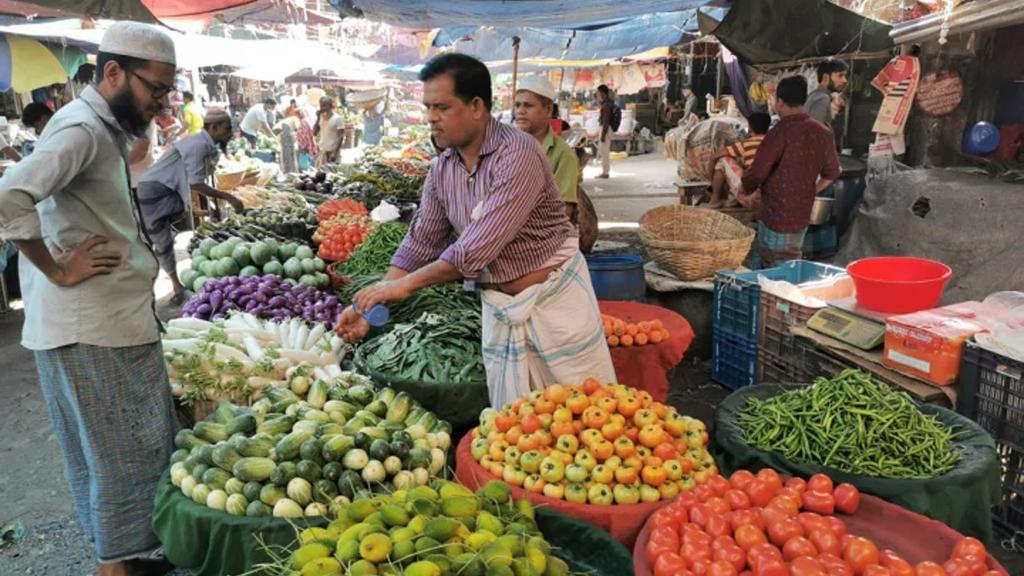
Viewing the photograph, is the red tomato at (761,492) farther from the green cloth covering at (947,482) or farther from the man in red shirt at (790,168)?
the man in red shirt at (790,168)

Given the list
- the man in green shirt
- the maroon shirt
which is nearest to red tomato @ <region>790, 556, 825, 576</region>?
the man in green shirt

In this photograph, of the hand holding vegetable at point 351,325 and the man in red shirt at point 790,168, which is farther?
the man in red shirt at point 790,168

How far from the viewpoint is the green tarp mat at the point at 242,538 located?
6.84ft

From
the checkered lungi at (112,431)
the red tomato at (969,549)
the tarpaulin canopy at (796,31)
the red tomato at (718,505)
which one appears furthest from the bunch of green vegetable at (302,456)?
the tarpaulin canopy at (796,31)

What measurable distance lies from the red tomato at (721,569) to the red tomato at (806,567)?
5.8 inches

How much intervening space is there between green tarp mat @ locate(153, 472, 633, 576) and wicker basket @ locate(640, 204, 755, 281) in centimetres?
369

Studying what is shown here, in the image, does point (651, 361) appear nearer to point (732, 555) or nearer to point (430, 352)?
point (430, 352)

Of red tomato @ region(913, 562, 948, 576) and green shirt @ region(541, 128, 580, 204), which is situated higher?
green shirt @ region(541, 128, 580, 204)

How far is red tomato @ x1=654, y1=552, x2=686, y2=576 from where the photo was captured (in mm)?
1822

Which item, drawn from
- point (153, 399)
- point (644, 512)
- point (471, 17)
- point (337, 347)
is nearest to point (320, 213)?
point (471, 17)

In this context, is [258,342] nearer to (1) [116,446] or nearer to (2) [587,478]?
(1) [116,446]

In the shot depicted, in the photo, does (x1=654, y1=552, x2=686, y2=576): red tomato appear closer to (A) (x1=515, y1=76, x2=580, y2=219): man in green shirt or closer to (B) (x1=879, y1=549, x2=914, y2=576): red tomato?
(B) (x1=879, y1=549, x2=914, y2=576): red tomato

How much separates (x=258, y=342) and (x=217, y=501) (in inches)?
61.3

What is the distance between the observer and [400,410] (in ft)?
9.99
